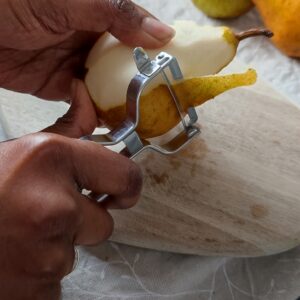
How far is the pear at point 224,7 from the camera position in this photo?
2.64 ft

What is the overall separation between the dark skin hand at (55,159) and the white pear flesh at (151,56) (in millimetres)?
13

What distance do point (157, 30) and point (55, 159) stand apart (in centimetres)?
18

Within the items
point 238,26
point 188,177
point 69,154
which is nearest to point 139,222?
point 188,177

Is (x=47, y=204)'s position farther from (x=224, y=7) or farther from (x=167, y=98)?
(x=224, y=7)

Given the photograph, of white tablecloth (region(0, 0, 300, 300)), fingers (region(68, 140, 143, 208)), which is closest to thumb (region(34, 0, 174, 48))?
fingers (region(68, 140, 143, 208))

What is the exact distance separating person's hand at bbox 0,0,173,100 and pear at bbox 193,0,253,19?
0.25 metres

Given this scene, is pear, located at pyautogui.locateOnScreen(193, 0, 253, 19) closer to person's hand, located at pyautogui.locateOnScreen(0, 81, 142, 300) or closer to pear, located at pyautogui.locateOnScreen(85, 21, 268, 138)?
pear, located at pyautogui.locateOnScreen(85, 21, 268, 138)

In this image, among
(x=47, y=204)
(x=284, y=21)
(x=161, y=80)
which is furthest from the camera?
(x=284, y=21)

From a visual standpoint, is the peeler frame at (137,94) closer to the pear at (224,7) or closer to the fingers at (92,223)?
the fingers at (92,223)

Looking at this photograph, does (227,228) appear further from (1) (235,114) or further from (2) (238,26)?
(2) (238,26)

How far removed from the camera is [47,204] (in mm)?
445

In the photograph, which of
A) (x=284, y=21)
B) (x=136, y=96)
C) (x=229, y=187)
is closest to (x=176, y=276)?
(x=229, y=187)

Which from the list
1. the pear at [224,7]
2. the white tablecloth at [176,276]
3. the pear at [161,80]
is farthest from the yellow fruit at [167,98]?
the pear at [224,7]

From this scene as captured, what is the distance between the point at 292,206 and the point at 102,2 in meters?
0.30
